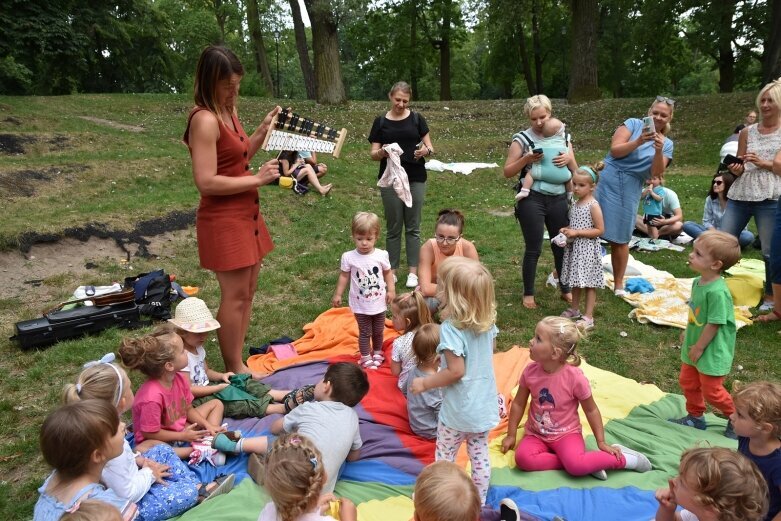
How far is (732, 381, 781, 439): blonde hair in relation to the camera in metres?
2.53

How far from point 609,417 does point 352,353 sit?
7.29 feet

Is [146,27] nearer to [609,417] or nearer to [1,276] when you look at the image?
[1,276]

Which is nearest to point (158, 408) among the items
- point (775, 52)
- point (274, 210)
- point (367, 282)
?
point (367, 282)

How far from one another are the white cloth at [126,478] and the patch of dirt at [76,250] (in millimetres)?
4373

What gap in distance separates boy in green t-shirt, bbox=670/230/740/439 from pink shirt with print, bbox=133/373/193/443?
334 centimetres

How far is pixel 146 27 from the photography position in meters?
26.1

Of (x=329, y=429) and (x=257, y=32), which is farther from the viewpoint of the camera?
(x=257, y=32)

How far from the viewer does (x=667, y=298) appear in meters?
6.21

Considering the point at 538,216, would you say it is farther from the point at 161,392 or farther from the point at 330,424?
the point at 161,392

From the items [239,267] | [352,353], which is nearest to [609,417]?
[352,353]

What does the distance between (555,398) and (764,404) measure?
1.09 metres

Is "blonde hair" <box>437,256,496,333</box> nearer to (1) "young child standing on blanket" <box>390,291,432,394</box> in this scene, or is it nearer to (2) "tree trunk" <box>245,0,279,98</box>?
(1) "young child standing on blanket" <box>390,291,432,394</box>

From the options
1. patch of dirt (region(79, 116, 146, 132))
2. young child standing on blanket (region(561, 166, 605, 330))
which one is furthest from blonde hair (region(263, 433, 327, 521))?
patch of dirt (region(79, 116, 146, 132))

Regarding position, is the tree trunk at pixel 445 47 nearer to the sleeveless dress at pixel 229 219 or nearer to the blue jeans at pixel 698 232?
the blue jeans at pixel 698 232
